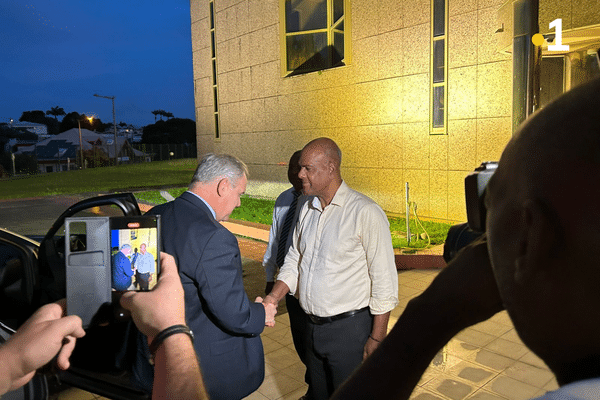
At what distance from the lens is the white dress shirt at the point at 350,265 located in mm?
2660

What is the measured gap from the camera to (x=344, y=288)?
105 inches

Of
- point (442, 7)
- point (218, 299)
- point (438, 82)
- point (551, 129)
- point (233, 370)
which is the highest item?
point (442, 7)

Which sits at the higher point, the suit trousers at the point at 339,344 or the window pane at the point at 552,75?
the window pane at the point at 552,75

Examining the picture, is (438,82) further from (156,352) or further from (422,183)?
(156,352)

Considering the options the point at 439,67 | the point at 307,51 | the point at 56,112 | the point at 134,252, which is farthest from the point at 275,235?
the point at 56,112

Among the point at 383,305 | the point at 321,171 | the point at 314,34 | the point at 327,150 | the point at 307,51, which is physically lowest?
the point at 383,305

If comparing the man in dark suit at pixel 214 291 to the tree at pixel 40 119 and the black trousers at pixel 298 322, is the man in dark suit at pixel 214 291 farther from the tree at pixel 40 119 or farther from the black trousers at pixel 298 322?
the tree at pixel 40 119

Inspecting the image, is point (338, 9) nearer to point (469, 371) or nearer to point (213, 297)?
point (469, 371)

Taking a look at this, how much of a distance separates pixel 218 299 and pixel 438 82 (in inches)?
345

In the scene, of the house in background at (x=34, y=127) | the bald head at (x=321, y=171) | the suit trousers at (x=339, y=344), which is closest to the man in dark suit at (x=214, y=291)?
the suit trousers at (x=339, y=344)

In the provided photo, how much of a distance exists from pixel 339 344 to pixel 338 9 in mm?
11178

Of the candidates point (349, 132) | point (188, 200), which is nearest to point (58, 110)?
point (349, 132)

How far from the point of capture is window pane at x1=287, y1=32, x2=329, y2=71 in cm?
1283

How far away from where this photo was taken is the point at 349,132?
38.9 ft
